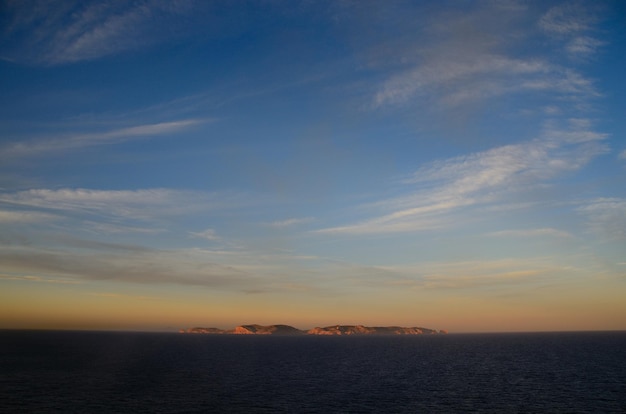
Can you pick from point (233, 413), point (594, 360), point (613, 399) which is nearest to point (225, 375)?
point (233, 413)

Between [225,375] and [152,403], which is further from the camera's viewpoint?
[225,375]

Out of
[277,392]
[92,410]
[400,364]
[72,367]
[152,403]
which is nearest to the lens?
[92,410]

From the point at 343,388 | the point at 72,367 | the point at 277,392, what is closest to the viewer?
the point at 277,392

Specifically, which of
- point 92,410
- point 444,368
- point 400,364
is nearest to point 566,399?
point 444,368

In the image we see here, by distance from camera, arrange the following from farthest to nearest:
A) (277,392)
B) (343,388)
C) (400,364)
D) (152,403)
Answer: (400,364) → (343,388) → (277,392) → (152,403)

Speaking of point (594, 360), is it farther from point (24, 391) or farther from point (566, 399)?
point (24, 391)

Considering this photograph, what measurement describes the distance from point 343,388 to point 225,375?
38217 mm

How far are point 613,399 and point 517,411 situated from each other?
85.7ft

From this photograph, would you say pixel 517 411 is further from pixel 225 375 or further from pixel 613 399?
pixel 225 375

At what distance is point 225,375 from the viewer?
123 metres

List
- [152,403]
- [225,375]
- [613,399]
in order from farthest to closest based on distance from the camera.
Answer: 1. [225,375]
2. [613,399]
3. [152,403]

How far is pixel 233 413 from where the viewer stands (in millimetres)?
74938

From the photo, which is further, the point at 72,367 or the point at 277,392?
the point at 72,367

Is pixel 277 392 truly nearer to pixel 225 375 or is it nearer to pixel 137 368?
pixel 225 375
